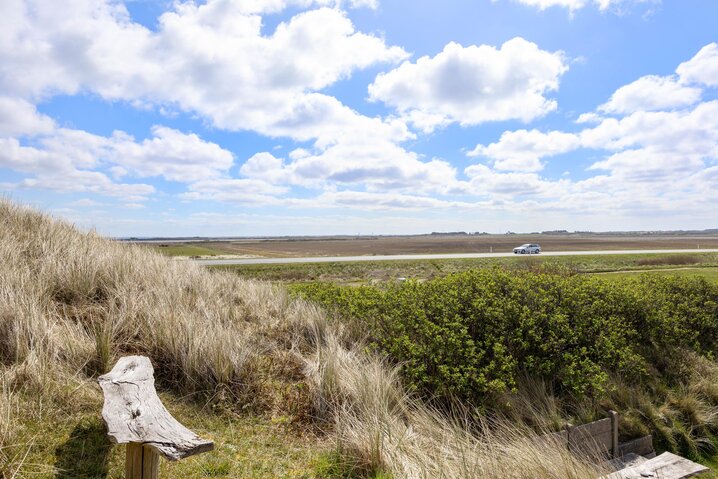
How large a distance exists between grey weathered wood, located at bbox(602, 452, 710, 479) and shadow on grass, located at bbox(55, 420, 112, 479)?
5.87m

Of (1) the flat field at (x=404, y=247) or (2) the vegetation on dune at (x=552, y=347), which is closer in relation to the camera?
(2) the vegetation on dune at (x=552, y=347)

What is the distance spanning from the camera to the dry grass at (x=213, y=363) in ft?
12.8

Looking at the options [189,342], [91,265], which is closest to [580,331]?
[189,342]

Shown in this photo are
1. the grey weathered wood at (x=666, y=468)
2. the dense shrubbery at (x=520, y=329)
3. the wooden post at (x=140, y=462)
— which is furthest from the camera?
the dense shrubbery at (x=520, y=329)

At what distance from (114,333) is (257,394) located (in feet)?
6.98

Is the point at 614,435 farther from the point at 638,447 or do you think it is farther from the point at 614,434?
the point at 638,447

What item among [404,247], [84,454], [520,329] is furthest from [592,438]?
[404,247]

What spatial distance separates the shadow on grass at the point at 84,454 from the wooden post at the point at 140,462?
66 centimetres

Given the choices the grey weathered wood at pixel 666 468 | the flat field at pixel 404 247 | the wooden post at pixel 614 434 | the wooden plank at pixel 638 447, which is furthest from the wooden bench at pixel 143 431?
the flat field at pixel 404 247

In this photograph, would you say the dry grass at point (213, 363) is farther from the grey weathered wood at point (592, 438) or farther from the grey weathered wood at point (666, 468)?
the grey weathered wood at point (666, 468)

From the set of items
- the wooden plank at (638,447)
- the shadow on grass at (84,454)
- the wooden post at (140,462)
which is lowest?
Answer: the wooden plank at (638,447)

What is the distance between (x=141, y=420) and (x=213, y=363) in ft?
7.06

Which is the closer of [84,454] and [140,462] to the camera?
[140,462]

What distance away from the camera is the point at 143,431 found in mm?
2887
